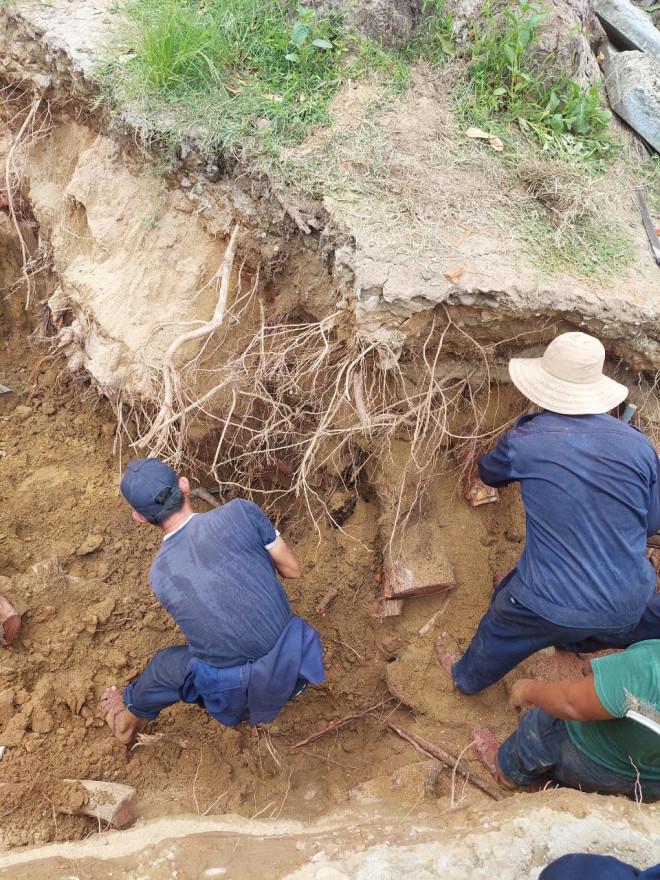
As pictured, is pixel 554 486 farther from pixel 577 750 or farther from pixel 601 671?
pixel 577 750

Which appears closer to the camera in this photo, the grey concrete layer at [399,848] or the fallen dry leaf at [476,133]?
the grey concrete layer at [399,848]

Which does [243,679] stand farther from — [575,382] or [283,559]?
[575,382]

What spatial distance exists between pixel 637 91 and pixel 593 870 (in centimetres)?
344

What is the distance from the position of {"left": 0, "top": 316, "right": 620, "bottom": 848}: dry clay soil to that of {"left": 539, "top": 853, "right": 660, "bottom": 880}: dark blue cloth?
0.78 meters

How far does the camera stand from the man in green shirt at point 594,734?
1630 mm

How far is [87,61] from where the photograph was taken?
2959 mm

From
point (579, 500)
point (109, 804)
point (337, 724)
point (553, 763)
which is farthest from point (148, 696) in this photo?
point (579, 500)

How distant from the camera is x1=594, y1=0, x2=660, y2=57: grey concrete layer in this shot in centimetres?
330

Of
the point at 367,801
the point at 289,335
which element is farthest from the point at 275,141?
the point at 367,801

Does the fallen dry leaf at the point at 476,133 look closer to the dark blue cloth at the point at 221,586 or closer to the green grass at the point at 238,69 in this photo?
the green grass at the point at 238,69

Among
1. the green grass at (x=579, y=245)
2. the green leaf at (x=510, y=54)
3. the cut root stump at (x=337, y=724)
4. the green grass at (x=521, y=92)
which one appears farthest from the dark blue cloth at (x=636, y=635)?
the green leaf at (x=510, y=54)

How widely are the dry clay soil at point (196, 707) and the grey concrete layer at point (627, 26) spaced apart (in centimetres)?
245

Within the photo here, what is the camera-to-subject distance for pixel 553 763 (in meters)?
2.14

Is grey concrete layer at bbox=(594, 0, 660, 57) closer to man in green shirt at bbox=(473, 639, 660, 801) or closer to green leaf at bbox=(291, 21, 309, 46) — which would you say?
green leaf at bbox=(291, 21, 309, 46)
